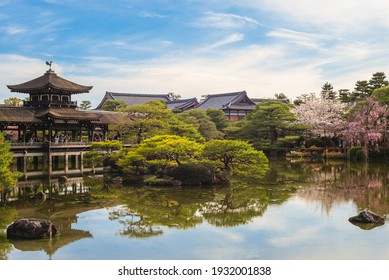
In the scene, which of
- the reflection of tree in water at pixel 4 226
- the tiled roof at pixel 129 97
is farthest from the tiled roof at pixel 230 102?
the reflection of tree in water at pixel 4 226

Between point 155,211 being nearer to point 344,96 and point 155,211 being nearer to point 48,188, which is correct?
point 48,188

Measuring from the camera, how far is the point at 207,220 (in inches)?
564

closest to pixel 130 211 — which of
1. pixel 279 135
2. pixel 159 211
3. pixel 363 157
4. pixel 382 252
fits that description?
pixel 159 211

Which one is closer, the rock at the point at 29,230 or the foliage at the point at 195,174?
the rock at the point at 29,230

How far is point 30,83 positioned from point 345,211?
25900mm

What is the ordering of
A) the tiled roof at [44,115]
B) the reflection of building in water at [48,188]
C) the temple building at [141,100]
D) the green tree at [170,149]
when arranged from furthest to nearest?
the temple building at [141,100] < the tiled roof at [44,115] < the green tree at [170,149] < the reflection of building in water at [48,188]

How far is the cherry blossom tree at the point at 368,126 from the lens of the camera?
119 ft

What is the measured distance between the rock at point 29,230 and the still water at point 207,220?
0.31 meters

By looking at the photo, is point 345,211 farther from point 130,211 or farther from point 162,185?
point 162,185

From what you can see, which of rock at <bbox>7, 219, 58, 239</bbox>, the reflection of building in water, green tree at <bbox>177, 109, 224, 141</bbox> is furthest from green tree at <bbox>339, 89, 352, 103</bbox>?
rock at <bbox>7, 219, 58, 239</bbox>

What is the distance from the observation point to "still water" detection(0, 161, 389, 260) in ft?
35.2

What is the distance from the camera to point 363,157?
37.2 meters

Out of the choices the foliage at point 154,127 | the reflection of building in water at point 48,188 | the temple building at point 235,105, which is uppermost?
the temple building at point 235,105

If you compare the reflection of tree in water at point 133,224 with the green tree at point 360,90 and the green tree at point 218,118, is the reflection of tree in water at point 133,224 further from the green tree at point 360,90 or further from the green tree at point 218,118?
the green tree at point 360,90
